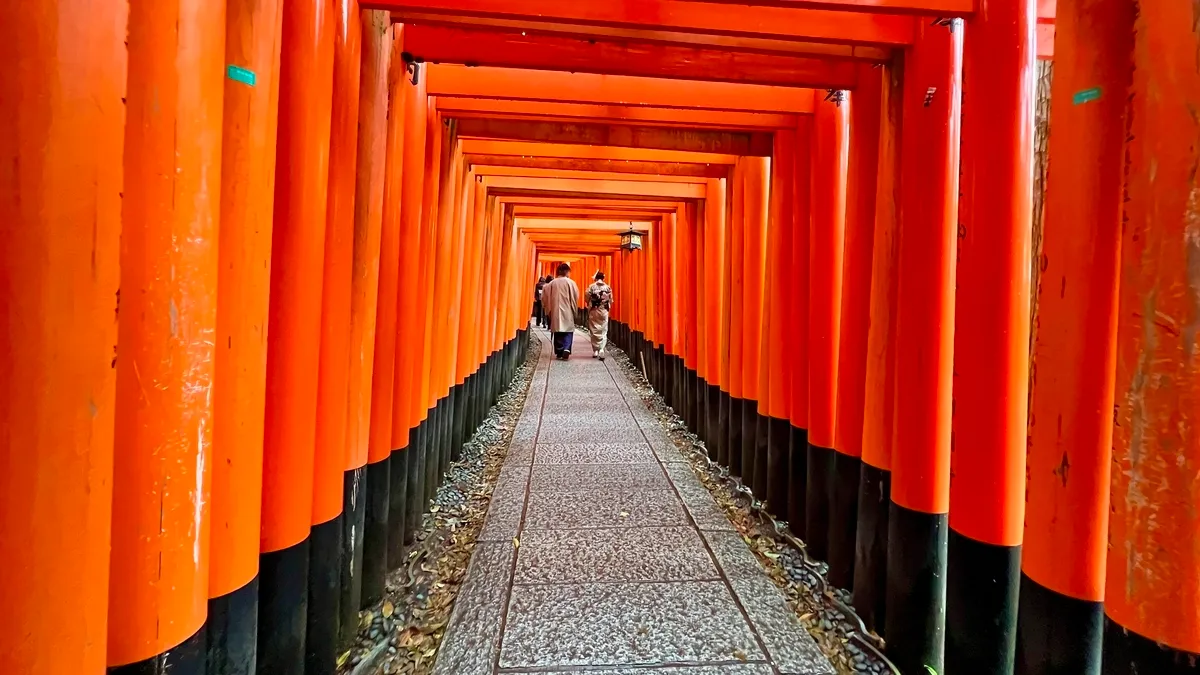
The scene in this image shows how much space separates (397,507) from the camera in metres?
3.29

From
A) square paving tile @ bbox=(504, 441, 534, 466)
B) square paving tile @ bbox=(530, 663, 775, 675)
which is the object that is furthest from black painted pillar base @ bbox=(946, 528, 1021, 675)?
square paving tile @ bbox=(504, 441, 534, 466)

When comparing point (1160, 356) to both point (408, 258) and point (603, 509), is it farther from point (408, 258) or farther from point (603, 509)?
point (603, 509)

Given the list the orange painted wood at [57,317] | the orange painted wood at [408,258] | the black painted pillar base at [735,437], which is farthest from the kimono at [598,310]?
the orange painted wood at [57,317]

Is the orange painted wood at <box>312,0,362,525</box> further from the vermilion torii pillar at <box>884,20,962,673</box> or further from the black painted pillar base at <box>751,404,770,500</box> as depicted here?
the black painted pillar base at <box>751,404,770,500</box>

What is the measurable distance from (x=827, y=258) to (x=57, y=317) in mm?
3239

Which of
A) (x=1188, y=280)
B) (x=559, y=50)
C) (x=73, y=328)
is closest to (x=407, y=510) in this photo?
(x=559, y=50)

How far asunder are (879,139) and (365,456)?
2.68 metres

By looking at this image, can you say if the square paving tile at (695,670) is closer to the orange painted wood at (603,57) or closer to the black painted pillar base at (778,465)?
the black painted pillar base at (778,465)

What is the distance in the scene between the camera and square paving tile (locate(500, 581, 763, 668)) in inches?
95.5

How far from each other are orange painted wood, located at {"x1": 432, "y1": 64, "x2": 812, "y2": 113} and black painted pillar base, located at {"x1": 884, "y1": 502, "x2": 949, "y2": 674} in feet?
7.82

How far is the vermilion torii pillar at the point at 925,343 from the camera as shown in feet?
7.42

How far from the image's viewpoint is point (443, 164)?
4.13m

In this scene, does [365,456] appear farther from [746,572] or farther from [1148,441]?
[1148,441]

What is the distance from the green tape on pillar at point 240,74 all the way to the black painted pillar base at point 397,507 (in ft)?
7.11
